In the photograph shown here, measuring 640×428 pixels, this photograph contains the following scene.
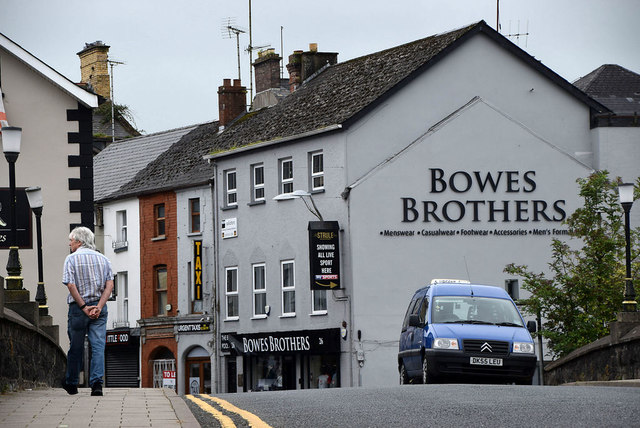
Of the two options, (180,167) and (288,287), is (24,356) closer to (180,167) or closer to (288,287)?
(288,287)

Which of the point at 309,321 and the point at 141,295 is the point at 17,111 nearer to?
the point at 309,321

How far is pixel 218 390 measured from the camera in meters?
49.2

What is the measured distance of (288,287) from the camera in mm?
46750

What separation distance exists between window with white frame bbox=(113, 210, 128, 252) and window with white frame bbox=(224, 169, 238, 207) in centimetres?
739

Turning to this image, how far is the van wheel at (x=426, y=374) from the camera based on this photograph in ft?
67.5

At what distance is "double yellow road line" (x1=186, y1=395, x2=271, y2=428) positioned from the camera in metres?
11.3

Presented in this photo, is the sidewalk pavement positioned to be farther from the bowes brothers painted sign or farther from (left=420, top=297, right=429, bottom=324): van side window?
the bowes brothers painted sign

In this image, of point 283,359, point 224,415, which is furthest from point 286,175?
point 224,415

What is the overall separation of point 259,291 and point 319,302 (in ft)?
12.5

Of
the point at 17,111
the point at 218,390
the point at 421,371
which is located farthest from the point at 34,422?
the point at 218,390

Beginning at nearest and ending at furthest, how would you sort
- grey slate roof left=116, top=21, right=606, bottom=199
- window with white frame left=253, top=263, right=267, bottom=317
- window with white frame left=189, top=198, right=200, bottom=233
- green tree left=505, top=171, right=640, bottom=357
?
green tree left=505, top=171, right=640, bottom=357
grey slate roof left=116, top=21, right=606, bottom=199
window with white frame left=253, top=263, right=267, bottom=317
window with white frame left=189, top=198, right=200, bottom=233

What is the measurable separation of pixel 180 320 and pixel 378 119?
13.1m

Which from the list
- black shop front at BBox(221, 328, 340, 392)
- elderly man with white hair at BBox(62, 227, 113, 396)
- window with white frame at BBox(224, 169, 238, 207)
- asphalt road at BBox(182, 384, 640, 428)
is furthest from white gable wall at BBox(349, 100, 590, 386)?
asphalt road at BBox(182, 384, 640, 428)

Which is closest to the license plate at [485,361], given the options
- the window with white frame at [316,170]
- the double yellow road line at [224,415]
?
the double yellow road line at [224,415]
